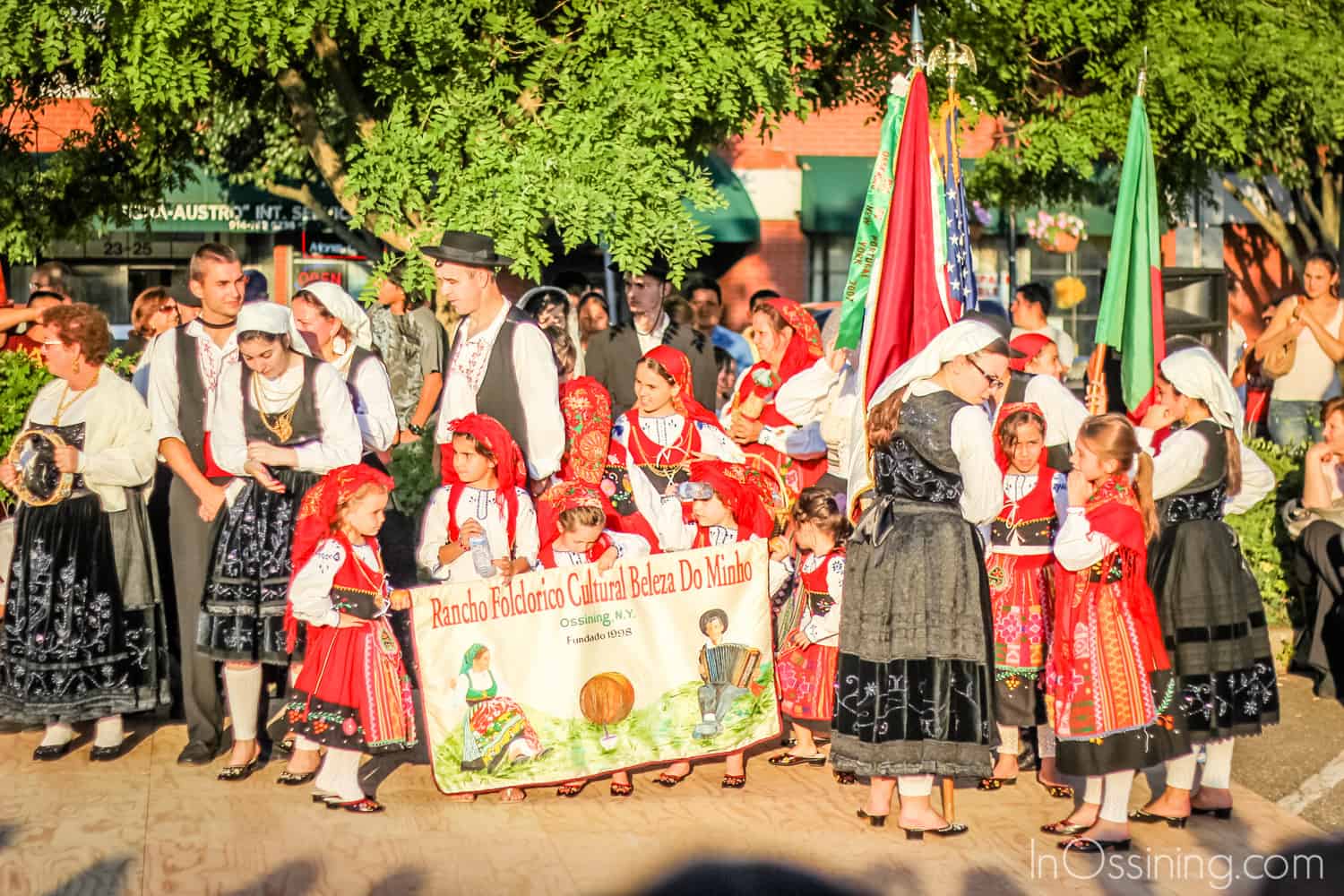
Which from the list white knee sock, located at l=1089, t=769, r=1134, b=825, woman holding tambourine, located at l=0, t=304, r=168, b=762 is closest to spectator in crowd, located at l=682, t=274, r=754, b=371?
woman holding tambourine, located at l=0, t=304, r=168, b=762

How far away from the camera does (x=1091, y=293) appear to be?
1045 inches

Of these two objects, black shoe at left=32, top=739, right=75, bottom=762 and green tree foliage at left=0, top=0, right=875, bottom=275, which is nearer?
black shoe at left=32, top=739, right=75, bottom=762

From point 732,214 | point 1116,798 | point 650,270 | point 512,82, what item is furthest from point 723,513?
point 732,214

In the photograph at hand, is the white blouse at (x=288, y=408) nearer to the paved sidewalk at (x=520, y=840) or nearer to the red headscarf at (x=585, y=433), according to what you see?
the red headscarf at (x=585, y=433)

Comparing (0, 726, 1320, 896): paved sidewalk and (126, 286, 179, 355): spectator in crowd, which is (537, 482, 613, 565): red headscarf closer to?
(0, 726, 1320, 896): paved sidewalk

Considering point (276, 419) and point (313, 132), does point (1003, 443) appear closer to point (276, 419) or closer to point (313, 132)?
point (276, 419)

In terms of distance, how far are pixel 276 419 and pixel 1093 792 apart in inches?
142

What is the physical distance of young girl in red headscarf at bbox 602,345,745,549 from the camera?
7922mm

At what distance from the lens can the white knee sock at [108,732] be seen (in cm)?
779

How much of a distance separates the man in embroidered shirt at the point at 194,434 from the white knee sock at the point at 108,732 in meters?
0.34

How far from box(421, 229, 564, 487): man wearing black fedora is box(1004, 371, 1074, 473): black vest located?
2029mm

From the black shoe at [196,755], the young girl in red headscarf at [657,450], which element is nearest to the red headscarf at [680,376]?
the young girl in red headscarf at [657,450]

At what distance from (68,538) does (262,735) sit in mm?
1196

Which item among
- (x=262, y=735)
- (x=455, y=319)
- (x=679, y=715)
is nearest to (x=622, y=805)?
(x=679, y=715)
